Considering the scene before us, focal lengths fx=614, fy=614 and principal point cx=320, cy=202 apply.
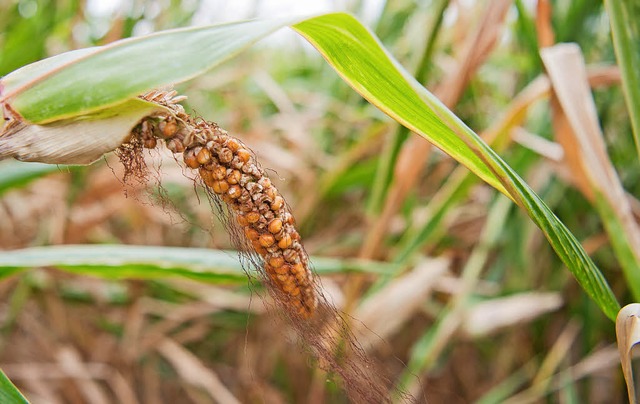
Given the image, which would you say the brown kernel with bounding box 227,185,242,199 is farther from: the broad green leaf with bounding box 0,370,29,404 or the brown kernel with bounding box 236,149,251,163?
the broad green leaf with bounding box 0,370,29,404

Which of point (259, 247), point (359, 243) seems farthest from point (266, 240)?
point (359, 243)

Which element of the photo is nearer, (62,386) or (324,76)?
(62,386)

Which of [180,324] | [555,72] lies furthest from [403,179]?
[180,324]

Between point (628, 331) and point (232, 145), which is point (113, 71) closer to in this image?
point (232, 145)

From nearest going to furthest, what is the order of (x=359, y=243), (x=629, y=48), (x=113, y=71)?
(x=113, y=71), (x=629, y=48), (x=359, y=243)

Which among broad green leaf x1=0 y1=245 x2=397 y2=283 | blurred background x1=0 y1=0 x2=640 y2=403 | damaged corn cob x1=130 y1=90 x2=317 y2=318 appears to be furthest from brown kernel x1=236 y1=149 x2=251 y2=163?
blurred background x1=0 y1=0 x2=640 y2=403

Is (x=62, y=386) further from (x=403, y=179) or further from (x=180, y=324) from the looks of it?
(x=403, y=179)
